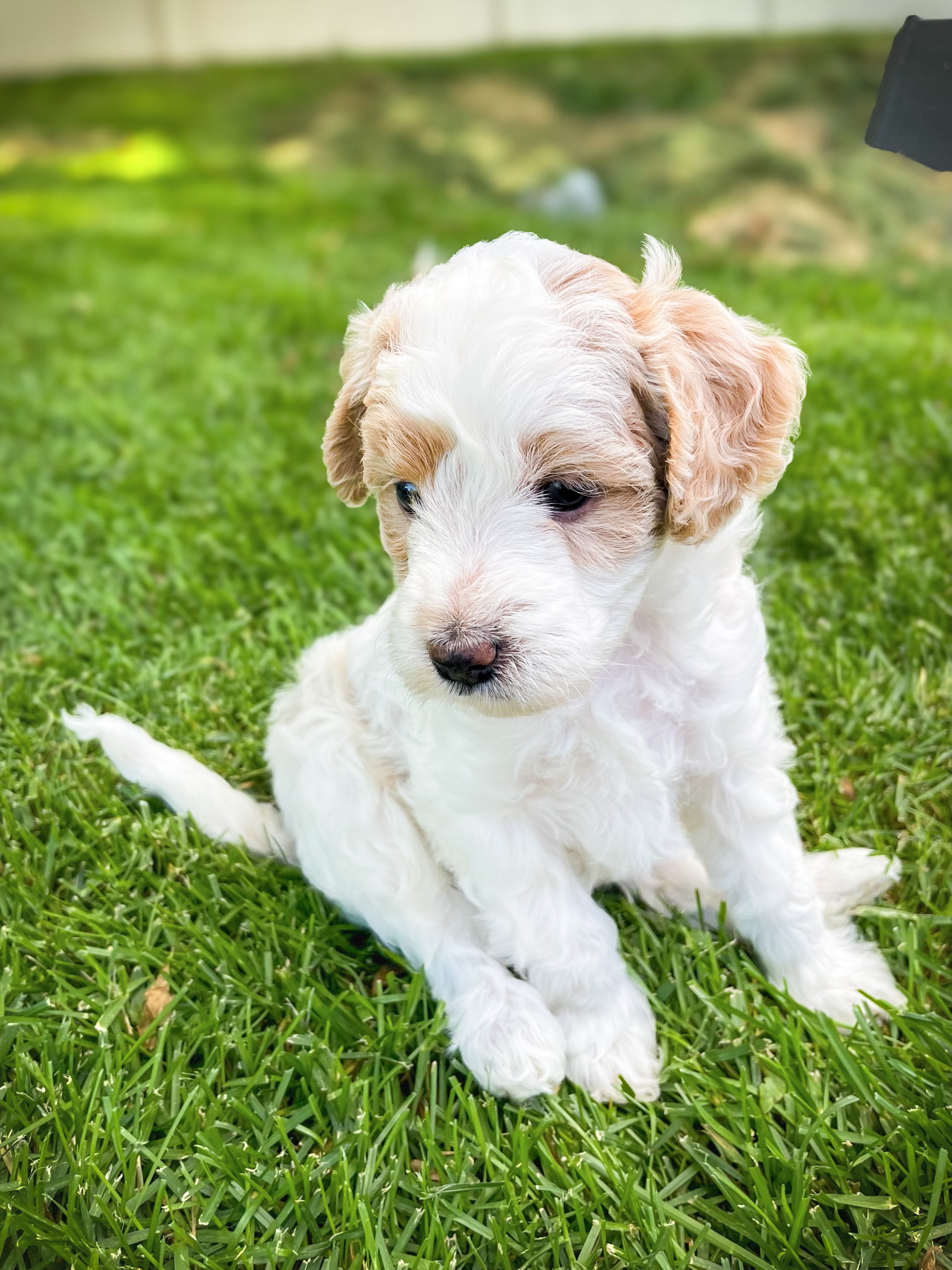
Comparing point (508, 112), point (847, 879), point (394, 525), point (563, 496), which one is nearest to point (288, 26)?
point (508, 112)

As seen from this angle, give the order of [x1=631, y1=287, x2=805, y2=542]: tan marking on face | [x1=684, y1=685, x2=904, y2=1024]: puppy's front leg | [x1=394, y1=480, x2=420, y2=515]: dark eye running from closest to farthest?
[x1=631, y1=287, x2=805, y2=542]: tan marking on face
[x1=394, y1=480, x2=420, y2=515]: dark eye
[x1=684, y1=685, x2=904, y2=1024]: puppy's front leg

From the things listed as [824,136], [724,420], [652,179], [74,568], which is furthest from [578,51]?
[724,420]

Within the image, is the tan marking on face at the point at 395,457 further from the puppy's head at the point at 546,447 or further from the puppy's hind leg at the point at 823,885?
the puppy's hind leg at the point at 823,885

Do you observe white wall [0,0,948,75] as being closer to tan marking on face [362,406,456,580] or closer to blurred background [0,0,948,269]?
blurred background [0,0,948,269]

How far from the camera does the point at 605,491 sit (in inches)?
83.4

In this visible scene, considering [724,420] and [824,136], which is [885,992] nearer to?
[724,420]

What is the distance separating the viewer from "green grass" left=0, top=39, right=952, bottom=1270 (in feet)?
7.50

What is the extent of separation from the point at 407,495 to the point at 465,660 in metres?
0.43

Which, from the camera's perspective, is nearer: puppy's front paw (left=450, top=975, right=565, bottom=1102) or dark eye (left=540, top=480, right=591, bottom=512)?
dark eye (left=540, top=480, right=591, bottom=512)

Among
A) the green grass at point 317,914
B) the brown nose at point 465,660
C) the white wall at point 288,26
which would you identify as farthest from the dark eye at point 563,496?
the white wall at point 288,26

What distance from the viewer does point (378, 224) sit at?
9812mm

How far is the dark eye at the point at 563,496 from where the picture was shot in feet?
6.86

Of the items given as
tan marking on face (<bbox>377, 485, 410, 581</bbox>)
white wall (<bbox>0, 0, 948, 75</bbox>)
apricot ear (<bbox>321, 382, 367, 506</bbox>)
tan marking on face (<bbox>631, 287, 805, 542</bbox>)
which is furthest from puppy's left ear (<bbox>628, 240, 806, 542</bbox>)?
white wall (<bbox>0, 0, 948, 75</bbox>)

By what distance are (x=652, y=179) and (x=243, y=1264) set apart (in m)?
9.98
